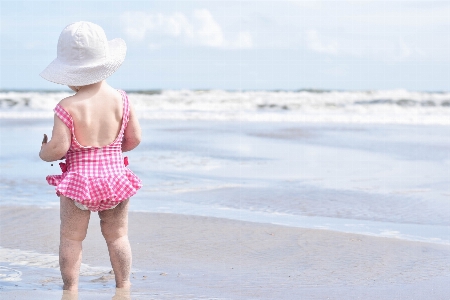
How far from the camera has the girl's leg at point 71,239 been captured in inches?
134

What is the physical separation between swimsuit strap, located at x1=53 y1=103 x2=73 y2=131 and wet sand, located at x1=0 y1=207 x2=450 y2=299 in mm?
910

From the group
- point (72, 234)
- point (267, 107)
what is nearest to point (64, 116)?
point (72, 234)

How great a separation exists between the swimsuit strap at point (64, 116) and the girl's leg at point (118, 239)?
0.50 meters

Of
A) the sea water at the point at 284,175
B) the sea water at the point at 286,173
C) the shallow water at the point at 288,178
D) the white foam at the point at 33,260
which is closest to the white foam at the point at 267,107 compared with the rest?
the sea water at the point at 286,173

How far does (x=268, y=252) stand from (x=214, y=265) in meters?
0.50

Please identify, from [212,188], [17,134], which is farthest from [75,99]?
[17,134]

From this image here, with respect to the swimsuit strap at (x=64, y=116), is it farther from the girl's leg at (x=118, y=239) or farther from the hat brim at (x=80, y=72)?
the girl's leg at (x=118, y=239)

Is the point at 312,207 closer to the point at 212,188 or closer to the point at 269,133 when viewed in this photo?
the point at 212,188

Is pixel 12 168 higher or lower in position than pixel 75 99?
lower

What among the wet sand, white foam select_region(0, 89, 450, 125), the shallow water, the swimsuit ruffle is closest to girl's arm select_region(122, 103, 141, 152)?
the swimsuit ruffle

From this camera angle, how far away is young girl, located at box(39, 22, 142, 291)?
3.28 metres

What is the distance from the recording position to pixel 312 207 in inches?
244

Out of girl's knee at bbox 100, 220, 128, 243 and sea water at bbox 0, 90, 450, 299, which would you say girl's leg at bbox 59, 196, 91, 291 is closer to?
girl's knee at bbox 100, 220, 128, 243

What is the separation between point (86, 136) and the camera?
331cm
